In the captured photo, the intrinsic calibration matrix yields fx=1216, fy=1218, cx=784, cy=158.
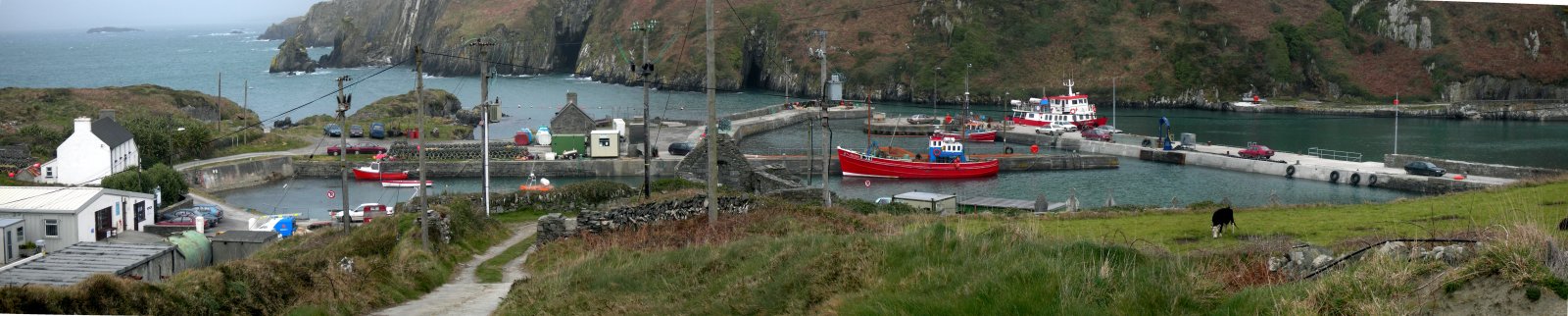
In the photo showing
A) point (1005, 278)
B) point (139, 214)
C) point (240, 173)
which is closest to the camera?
point (1005, 278)

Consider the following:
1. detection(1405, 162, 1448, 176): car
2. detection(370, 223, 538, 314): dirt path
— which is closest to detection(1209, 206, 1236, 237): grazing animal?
detection(370, 223, 538, 314): dirt path

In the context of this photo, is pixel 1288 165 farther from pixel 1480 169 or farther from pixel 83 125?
pixel 83 125

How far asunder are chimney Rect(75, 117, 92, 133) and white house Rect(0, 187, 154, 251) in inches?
313

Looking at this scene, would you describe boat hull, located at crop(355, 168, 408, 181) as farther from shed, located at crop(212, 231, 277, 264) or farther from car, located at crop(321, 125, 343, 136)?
shed, located at crop(212, 231, 277, 264)

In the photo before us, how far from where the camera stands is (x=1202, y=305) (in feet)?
19.5


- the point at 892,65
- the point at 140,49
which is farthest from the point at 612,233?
the point at 140,49

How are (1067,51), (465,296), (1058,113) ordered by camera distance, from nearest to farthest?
(465,296) < (1058,113) < (1067,51)

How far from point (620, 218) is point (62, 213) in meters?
5.44

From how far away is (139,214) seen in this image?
59.3 ft

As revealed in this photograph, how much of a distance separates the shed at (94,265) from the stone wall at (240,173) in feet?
71.9

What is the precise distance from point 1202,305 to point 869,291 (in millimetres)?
1791

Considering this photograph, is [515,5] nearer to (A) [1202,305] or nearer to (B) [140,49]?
(B) [140,49]

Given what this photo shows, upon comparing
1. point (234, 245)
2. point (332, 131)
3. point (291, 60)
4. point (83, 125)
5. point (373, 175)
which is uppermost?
point (291, 60)

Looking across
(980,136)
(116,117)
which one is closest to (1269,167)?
(980,136)
